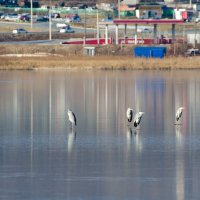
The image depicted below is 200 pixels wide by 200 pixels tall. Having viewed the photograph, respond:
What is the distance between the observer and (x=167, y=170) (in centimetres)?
1903

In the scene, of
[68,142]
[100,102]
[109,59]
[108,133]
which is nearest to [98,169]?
[68,142]

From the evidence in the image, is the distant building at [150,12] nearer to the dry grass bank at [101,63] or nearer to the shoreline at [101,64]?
the shoreline at [101,64]

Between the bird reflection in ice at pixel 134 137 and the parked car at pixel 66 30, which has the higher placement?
the parked car at pixel 66 30

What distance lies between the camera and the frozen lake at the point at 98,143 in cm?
1731

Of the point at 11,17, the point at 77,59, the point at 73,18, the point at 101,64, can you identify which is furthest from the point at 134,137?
the point at 73,18

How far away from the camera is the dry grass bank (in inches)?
1966

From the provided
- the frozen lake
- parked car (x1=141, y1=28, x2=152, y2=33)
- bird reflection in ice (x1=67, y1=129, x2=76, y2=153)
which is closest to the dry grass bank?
the frozen lake

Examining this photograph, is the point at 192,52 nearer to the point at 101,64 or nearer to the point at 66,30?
the point at 101,64

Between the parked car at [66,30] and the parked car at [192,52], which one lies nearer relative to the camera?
the parked car at [192,52]

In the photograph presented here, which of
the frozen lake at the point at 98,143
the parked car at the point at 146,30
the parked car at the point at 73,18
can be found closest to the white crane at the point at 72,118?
the frozen lake at the point at 98,143

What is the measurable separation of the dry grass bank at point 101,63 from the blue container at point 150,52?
1.91 meters

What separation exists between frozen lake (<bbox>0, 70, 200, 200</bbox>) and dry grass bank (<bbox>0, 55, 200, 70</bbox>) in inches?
398

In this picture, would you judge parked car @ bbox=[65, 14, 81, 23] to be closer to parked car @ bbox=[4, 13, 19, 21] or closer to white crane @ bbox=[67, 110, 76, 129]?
parked car @ bbox=[4, 13, 19, 21]

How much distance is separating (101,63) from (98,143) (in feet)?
91.6
